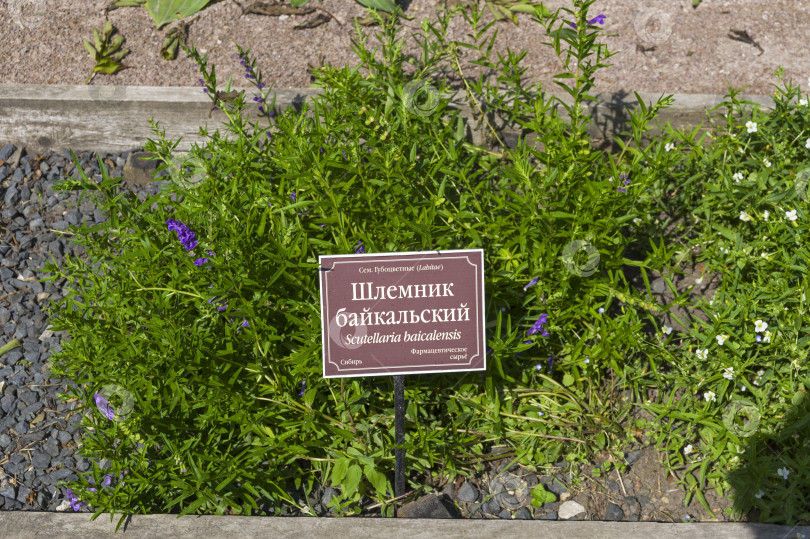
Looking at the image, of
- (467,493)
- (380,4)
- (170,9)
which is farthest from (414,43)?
(467,493)

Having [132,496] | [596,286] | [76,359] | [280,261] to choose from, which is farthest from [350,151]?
[132,496]

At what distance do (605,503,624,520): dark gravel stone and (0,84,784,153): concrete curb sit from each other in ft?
Answer: 5.97

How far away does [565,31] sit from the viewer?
9.11ft

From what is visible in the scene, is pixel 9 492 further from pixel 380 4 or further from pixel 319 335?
pixel 380 4

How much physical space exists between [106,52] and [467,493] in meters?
3.04

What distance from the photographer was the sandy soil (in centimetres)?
401

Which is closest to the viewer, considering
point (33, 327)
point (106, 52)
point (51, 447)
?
point (51, 447)

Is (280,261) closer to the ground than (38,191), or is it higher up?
higher up

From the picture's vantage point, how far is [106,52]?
4.13m

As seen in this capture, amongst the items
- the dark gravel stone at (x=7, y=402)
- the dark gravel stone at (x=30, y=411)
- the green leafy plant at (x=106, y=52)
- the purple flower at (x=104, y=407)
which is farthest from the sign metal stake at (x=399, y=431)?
the green leafy plant at (x=106, y=52)

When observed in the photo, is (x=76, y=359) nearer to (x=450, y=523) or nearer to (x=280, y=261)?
(x=280, y=261)

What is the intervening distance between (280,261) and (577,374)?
1120 mm

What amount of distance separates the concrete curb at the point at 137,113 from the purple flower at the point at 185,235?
3.86ft

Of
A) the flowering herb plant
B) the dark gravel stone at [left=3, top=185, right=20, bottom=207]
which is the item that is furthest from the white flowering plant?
the dark gravel stone at [left=3, top=185, right=20, bottom=207]
